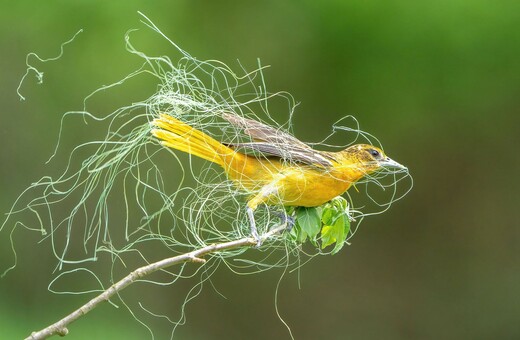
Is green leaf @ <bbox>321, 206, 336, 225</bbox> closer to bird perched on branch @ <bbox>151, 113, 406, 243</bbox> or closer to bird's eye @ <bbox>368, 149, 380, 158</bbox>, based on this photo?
bird perched on branch @ <bbox>151, 113, 406, 243</bbox>

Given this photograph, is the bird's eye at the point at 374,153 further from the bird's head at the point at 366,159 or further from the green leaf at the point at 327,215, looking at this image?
the green leaf at the point at 327,215

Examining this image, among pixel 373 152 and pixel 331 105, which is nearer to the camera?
pixel 373 152

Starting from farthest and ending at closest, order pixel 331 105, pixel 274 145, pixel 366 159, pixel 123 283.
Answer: pixel 331 105, pixel 366 159, pixel 274 145, pixel 123 283

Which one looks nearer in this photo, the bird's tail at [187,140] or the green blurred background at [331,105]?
the bird's tail at [187,140]

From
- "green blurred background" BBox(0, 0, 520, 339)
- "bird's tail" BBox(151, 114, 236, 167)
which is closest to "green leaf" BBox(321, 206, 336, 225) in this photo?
"bird's tail" BBox(151, 114, 236, 167)

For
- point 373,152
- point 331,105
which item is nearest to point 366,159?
point 373,152

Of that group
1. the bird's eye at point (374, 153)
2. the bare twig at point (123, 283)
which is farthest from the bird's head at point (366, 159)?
the bare twig at point (123, 283)

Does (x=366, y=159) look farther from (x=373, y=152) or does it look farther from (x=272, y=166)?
(x=272, y=166)
